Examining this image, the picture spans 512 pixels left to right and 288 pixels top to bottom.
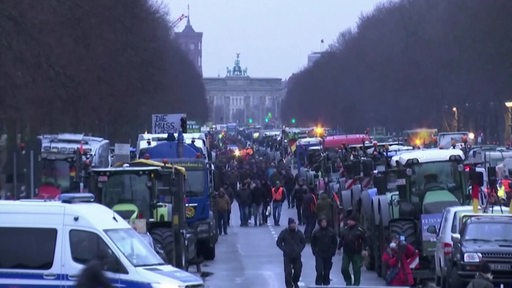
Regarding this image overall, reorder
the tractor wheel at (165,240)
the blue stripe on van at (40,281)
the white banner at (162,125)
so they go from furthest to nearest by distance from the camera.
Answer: the white banner at (162,125) → the tractor wheel at (165,240) → the blue stripe on van at (40,281)

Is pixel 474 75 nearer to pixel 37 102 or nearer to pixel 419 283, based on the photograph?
pixel 37 102

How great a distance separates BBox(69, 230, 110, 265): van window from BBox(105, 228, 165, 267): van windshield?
0.21 metres

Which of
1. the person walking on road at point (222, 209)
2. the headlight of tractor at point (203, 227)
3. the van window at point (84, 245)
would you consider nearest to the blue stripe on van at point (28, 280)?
the van window at point (84, 245)

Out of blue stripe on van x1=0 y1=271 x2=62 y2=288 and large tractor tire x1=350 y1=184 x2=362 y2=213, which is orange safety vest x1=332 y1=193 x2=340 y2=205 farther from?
blue stripe on van x1=0 y1=271 x2=62 y2=288

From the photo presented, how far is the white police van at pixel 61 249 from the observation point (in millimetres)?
19328

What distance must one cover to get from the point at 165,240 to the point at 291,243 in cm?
250

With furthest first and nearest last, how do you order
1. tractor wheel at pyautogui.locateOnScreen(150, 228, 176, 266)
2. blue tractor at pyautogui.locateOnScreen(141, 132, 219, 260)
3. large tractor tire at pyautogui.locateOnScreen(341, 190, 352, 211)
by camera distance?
large tractor tire at pyautogui.locateOnScreen(341, 190, 352, 211), blue tractor at pyautogui.locateOnScreen(141, 132, 219, 260), tractor wheel at pyautogui.locateOnScreen(150, 228, 176, 266)

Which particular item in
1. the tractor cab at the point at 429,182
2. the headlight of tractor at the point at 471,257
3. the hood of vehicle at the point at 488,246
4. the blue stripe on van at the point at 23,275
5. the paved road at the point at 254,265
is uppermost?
the tractor cab at the point at 429,182

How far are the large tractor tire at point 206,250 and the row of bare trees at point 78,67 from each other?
288 inches

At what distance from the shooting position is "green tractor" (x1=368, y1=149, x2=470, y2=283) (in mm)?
29312

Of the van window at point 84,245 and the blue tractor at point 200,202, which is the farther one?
the blue tractor at point 200,202

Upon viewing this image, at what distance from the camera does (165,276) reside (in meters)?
19.6

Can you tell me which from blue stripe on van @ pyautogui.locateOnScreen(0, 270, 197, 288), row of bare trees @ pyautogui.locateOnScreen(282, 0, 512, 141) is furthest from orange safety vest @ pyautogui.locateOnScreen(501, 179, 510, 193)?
row of bare trees @ pyautogui.locateOnScreen(282, 0, 512, 141)

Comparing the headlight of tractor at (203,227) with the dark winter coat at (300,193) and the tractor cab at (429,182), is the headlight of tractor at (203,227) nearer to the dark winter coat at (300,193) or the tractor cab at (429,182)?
the tractor cab at (429,182)
